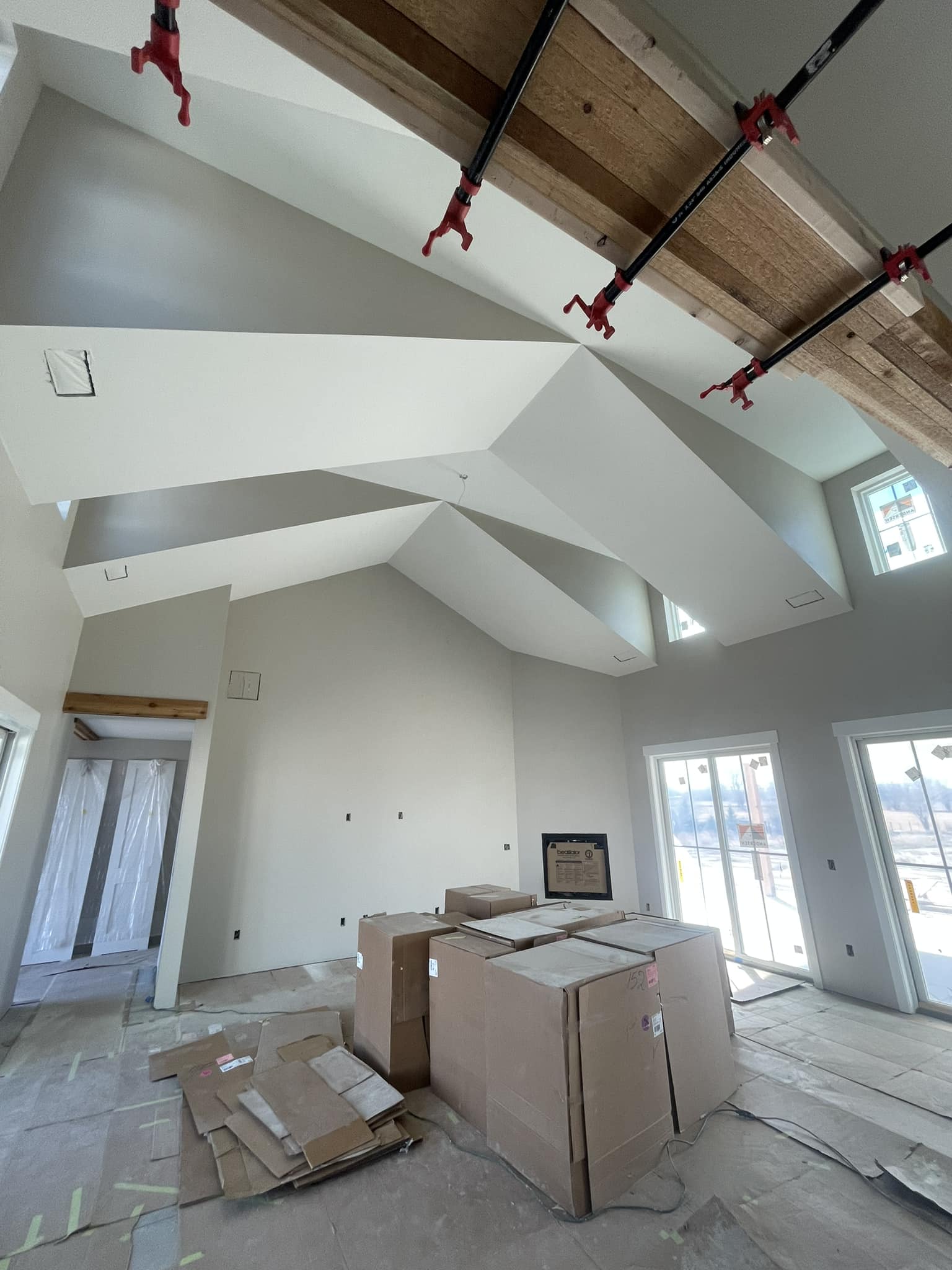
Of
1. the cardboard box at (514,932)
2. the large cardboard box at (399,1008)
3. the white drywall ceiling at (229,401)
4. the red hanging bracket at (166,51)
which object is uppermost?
the white drywall ceiling at (229,401)

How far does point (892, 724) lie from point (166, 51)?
518 cm

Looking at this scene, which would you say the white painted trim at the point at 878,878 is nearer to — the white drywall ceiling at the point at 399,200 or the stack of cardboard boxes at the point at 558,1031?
the stack of cardboard boxes at the point at 558,1031

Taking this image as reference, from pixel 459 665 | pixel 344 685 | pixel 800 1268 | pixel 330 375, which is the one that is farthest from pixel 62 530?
pixel 800 1268

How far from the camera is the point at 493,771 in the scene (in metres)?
6.67

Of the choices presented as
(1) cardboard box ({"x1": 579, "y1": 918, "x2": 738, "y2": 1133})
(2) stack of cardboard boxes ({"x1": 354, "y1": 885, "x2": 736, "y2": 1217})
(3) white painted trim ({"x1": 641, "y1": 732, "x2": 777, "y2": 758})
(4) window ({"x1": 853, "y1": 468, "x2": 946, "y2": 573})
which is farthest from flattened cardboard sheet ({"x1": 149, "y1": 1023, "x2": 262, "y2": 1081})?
(4) window ({"x1": 853, "y1": 468, "x2": 946, "y2": 573})

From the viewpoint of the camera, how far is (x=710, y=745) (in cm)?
539

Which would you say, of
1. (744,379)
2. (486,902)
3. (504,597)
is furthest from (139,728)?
(744,379)

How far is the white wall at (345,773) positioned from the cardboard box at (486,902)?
212cm

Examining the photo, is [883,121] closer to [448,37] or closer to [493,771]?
[448,37]

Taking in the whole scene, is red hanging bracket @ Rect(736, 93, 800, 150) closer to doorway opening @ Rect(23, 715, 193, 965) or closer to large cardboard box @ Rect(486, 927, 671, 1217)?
large cardboard box @ Rect(486, 927, 671, 1217)

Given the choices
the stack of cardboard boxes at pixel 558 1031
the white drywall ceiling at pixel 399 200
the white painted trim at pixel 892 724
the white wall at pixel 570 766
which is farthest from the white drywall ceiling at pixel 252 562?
the white painted trim at pixel 892 724

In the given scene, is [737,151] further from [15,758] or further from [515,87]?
[15,758]

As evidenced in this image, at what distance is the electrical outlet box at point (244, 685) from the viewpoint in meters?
5.34

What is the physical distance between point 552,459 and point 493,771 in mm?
4123
